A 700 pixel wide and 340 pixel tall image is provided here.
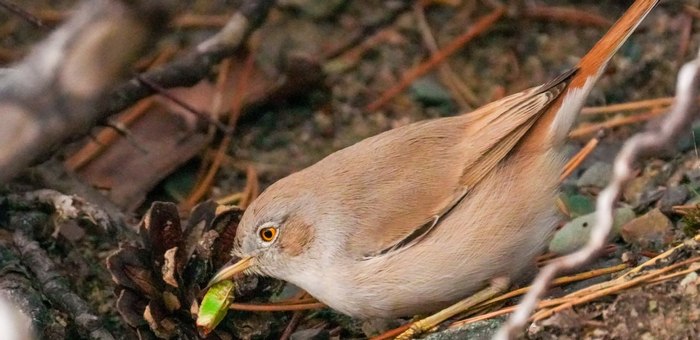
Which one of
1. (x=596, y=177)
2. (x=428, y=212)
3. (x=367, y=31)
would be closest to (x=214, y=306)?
(x=428, y=212)

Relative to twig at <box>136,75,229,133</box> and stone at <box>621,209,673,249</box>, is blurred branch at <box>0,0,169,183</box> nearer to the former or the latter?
stone at <box>621,209,673,249</box>

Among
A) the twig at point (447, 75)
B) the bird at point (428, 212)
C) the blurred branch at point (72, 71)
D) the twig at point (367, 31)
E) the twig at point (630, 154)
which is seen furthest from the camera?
the twig at point (367, 31)

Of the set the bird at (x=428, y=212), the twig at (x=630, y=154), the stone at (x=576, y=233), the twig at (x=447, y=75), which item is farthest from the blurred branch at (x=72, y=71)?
the twig at (x=447, y=75)

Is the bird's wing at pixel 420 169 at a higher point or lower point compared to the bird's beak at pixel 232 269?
higher

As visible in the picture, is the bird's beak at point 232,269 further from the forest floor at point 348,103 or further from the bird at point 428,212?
the forest floor at point 348,103

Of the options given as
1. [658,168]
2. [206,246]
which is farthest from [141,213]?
[658,168]

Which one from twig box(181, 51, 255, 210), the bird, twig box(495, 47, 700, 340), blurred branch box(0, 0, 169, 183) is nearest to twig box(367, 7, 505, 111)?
twig box(181, 51, 255, 210)

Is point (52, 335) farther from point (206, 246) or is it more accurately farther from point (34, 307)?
point (206, 246)
